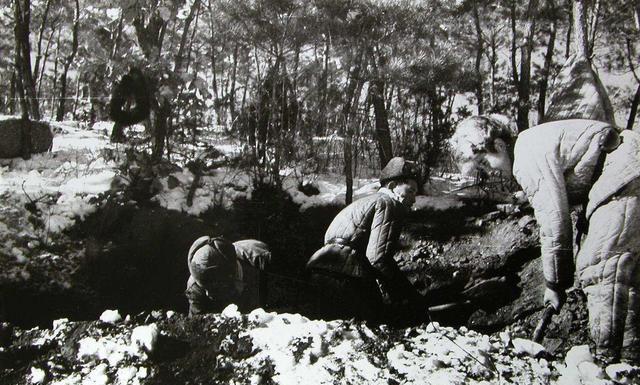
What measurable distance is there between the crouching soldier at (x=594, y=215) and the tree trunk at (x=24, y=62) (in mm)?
2159

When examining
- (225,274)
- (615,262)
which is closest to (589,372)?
(615,262)

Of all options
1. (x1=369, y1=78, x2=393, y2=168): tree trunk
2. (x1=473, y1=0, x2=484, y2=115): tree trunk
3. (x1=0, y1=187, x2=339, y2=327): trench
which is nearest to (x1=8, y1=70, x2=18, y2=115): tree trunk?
(x1=0, y1=187, x2=339, y2=327): trench

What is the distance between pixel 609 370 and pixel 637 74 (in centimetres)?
115

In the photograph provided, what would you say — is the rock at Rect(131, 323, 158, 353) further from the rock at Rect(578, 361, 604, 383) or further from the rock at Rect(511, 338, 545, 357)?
the rock at Rect(578, 361, 604, 383)

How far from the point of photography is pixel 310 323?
2.06m

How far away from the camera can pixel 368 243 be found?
2.05 metres

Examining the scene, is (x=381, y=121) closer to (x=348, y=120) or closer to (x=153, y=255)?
(x=348, y=120)

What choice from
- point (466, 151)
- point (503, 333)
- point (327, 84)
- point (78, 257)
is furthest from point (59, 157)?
point (503, 333)

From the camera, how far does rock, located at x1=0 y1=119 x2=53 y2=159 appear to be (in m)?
2.25

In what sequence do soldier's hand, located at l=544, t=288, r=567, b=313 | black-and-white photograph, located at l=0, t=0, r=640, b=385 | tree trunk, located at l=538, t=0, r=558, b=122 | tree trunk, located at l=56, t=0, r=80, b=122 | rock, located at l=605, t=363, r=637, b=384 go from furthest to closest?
tree trunk, located at l=56, t=0, r=80, b=122
tree trunk, located at l=538, t=0, r=558, b=122
black-and-white photograph, located at l=0, t=0, r=640, b=385
soldier's hand, located at l=544, t=288, r=567, b=313
rock, located at l=605, t=363, r=637, b=384

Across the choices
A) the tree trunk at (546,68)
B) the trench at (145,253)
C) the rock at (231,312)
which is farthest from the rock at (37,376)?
the tree trunk at (546,68)

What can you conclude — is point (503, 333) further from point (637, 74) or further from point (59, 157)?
point (59, 157)

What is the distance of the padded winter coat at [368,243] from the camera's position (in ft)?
6.59

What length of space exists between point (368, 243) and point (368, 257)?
57 millimetres
